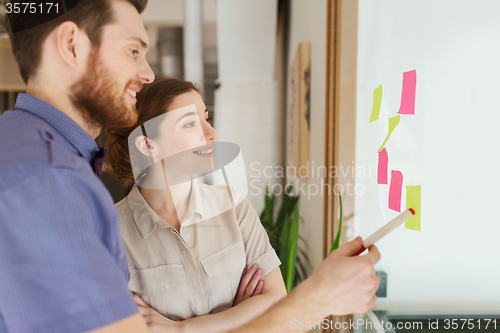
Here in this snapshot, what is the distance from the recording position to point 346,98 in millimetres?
761

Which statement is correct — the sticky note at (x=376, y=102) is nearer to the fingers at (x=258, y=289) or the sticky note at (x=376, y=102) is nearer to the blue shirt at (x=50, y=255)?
the fingers at (x=258, y=289)

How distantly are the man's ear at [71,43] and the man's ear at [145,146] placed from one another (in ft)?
0.67

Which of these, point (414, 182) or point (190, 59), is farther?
point (190, 59)

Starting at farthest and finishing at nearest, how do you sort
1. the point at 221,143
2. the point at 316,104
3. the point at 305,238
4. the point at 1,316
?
the point at 305,238 → the point at 316,104 → the point at 221,143 → the point at 1,316

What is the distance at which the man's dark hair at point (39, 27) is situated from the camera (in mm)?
415

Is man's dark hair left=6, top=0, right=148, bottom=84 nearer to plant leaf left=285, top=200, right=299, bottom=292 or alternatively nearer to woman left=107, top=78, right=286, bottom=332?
woman left=107, top=78, right=286, bottom=332

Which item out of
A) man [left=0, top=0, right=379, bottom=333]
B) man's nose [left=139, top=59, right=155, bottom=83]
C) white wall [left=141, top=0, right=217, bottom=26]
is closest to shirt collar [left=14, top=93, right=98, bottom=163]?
man [left=0, top=0, right=379, bottom=333]

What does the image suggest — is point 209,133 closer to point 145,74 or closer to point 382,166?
point 145,74

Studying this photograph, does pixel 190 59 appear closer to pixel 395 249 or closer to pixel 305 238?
pixel 305 238

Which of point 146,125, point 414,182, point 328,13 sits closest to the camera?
point 414,182

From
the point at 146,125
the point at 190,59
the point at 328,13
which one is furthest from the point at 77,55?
the point at 190,59

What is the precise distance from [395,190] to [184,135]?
14.8 inches

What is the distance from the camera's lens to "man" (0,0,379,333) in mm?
302

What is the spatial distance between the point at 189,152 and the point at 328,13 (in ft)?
1.89
